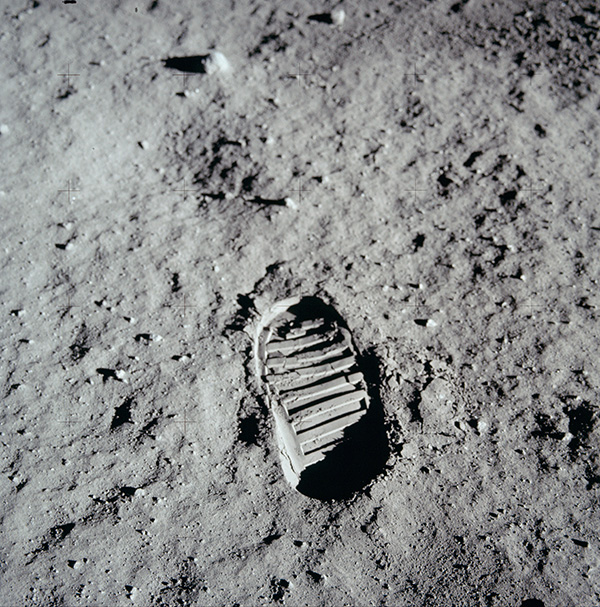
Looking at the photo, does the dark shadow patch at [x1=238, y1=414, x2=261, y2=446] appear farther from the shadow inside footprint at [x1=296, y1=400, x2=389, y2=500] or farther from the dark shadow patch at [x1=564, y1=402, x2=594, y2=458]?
the dark shadow patch at [x1=564, y1=402, x2=594, y2=458]

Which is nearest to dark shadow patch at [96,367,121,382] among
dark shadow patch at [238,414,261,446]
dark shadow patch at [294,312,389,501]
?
dark shadow patch at [238,414,261,446]

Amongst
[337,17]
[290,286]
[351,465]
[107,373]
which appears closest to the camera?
[351,465]

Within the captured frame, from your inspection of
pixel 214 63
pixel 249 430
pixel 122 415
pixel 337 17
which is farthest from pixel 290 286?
pixel 337 17

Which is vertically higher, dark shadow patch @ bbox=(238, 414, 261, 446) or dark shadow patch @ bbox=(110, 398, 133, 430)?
dark shadow patch @ bbox=(110, 398, 133, 430)

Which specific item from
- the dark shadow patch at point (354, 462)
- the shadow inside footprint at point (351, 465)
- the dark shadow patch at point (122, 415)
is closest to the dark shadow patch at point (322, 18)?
the dark shadow patch at point (354, 462)

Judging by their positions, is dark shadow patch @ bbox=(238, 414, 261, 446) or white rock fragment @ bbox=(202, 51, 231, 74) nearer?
dark shadow patch @ bbox=(238, 414, 261, 446)

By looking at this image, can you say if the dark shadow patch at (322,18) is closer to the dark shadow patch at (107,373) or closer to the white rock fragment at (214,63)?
the white rock fragment at (214,63)

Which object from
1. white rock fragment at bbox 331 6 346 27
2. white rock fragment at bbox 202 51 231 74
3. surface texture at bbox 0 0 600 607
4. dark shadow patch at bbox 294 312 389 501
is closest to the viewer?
surface texture at bbox 0 0 600 607

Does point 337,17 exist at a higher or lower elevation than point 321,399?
higher

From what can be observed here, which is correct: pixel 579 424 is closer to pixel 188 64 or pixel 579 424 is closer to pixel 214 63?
pixel 214 63

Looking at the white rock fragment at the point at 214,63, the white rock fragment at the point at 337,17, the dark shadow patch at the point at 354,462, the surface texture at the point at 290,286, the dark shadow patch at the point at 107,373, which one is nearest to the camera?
the surface texture at the point at 290,286
